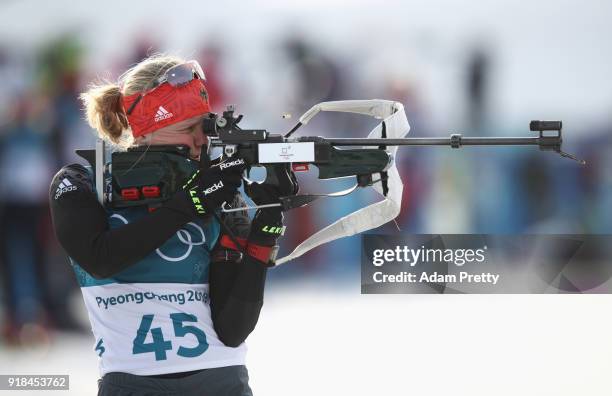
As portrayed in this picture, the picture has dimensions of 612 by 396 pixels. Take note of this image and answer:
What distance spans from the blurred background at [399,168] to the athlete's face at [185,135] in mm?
1497

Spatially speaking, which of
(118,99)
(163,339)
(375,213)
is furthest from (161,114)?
(375,213)

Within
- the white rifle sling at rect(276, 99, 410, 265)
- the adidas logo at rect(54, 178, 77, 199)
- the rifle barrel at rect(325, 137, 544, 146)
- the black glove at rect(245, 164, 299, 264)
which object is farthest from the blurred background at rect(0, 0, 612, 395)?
the adidas logo at rect(54, 178, 77, 199)

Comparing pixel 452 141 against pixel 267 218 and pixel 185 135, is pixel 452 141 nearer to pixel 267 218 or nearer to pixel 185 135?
pixel 267 218

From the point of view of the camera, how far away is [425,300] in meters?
3.43

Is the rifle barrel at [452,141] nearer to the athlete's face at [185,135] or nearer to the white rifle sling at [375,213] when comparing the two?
the white rifle sling at [375,213]

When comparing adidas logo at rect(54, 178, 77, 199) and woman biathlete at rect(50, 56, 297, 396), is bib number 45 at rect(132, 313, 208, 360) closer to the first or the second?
woman biathlete at rect(50, 56, 297, 396)

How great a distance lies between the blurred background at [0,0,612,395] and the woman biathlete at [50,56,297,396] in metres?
1.62

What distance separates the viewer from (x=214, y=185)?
1.67 metres

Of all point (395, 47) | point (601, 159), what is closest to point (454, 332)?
point (601, 159)

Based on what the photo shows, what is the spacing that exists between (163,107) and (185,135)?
90 millimetres

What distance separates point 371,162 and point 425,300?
1.63m

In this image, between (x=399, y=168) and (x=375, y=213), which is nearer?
(x=375, y=213)

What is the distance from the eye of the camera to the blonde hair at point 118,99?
1.90 meters

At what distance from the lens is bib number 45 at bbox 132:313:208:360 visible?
5.39 feet
